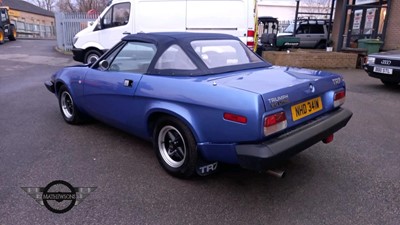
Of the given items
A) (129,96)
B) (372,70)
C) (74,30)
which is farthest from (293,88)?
(74,30)

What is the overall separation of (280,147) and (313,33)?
61.4ft

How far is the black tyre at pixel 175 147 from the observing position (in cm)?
303

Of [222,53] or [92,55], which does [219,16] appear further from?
[222,53]

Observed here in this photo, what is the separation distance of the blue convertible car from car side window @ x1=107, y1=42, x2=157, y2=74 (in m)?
0.01

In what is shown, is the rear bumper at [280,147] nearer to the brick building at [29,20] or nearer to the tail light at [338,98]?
the tail light at [338,98]

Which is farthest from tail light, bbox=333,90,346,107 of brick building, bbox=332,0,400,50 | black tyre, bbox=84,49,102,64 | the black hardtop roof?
brick building, bbox=332,0,400,50

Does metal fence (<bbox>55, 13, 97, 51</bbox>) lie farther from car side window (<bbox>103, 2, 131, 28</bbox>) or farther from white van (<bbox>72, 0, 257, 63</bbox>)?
car side window (<bbox>103, 2, 131, 28</bbox>)

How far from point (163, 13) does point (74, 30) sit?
9.75 m

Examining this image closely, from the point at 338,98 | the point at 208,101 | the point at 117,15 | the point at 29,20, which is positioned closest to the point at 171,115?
the point at 208,101

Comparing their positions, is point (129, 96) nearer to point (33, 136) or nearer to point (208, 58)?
point (208, 58)

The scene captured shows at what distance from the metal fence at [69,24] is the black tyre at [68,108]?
44.8ft

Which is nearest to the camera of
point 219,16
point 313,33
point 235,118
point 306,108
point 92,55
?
point 235,118

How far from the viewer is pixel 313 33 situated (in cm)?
1959

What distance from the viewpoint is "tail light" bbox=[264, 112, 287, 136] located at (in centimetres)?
260
